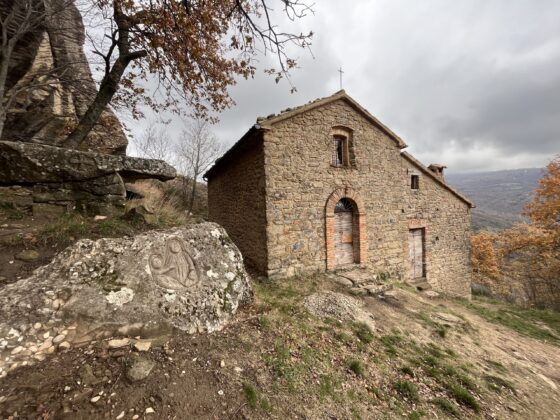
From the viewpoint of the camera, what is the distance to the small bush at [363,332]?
4230 millimetres

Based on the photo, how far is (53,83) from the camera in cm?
545

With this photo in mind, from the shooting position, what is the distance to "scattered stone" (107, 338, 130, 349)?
7.72 feet

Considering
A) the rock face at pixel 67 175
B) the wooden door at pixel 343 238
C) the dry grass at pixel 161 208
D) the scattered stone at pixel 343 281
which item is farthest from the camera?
the wooden door at pixel 343 238

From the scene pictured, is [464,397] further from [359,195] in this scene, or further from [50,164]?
[50,164]

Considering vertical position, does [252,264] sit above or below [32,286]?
below

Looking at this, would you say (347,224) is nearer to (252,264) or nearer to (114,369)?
(252,264)

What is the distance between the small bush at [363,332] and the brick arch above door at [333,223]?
2612 mm

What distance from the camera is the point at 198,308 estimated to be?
10.3ft

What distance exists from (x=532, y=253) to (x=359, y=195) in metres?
18.6

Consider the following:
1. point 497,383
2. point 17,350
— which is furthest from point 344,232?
point 17,350

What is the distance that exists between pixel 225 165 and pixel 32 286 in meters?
7.52

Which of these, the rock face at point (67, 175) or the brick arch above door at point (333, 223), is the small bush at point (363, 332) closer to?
the brick arch above door at point (333, 223)

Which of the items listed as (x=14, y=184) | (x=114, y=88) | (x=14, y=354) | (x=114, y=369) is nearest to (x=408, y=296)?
(x=114, y=369)

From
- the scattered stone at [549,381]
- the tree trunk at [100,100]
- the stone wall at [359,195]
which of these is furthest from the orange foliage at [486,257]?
the tree trunk at [100,100]
